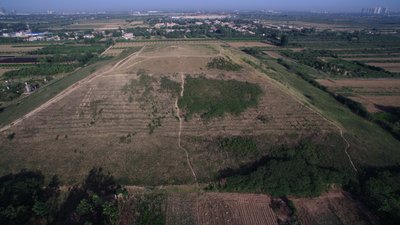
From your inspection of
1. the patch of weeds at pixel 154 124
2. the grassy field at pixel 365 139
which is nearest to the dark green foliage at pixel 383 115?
the grassy field at pixel 365 139

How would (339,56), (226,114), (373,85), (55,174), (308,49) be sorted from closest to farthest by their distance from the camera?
(55,174), (226,114), (373,85), (339,56), (308,49)

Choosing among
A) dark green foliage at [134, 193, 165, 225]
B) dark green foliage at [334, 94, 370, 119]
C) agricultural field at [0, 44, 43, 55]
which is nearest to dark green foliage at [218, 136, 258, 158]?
dark green foliage at [134, 193, 165, 225]

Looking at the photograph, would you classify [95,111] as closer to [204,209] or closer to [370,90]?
[204,209]

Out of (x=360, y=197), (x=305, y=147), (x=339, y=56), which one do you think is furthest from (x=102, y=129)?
(x=339, y=56)

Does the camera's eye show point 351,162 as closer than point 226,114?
Yes

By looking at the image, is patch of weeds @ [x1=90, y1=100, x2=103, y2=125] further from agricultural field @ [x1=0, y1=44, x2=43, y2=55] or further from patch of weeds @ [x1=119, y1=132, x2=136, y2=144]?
agricultural field @ [x1=0, y1=44, x2=43, y2=55]

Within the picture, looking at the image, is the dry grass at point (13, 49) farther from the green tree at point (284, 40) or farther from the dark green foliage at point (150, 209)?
the dark green foliage at point (150, 209)

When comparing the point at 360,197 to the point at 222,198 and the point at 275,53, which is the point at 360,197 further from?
the point at 275,53
